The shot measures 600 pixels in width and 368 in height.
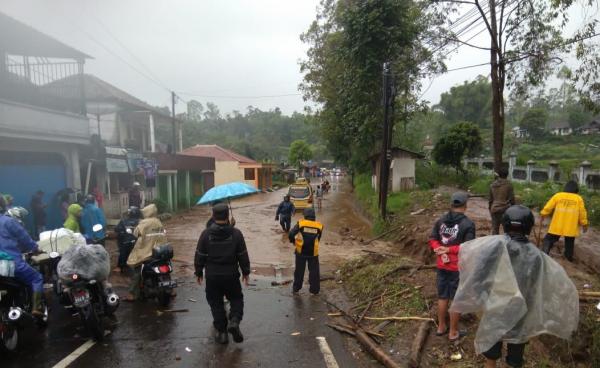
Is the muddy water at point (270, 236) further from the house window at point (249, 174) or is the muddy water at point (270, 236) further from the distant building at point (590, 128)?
the distant building at point (590, 128)

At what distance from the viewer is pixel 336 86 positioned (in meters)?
25.2

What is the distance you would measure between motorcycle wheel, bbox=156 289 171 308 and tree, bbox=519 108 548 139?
53314mm

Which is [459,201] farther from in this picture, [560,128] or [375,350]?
[560,128]

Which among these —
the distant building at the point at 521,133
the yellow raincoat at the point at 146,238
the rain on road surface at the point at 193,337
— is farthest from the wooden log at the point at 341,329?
A: the distant building at the point at 521,133

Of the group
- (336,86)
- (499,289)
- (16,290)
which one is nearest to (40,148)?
(16,290)

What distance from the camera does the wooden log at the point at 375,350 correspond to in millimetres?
4176

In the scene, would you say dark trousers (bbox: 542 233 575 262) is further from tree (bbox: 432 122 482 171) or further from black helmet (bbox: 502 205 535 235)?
tree (bbox: 432 122 482 171)

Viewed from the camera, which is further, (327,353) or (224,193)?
(224,193)

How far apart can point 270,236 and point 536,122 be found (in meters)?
46.2

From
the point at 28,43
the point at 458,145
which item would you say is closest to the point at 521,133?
the point at 458,145

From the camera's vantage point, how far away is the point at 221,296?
4.75 m

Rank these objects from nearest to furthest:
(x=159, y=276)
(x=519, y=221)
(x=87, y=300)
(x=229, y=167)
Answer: (x=519, y=221) < (x=87, y=300) < (x=159, y=276) < (x=229, y=167)

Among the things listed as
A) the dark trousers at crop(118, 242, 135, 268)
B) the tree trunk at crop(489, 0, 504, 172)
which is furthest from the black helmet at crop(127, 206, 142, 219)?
the tree trunk at crop(489, 0, 504, 172)

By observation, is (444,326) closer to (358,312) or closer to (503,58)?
(358,312)
